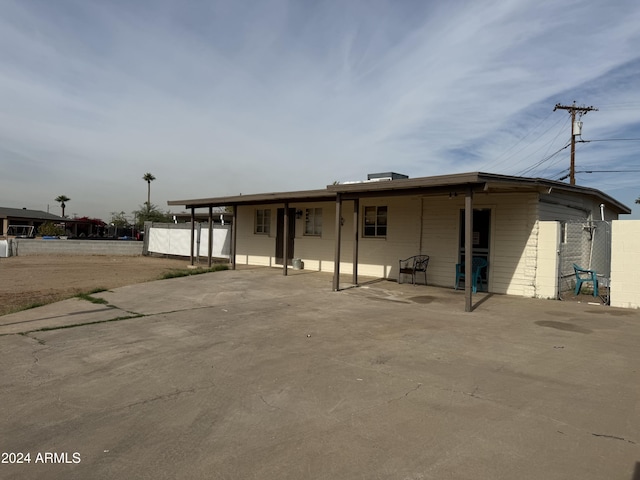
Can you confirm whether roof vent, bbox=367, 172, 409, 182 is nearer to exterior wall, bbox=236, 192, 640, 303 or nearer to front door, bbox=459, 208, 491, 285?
exterior wall, bbox=236, 192, 640, 303

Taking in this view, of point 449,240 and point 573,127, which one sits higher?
point 573,127

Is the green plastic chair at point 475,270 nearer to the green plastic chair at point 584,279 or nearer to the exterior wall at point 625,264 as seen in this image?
the green plastic chair at point 584,279

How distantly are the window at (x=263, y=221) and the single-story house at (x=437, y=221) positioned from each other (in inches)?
23.5

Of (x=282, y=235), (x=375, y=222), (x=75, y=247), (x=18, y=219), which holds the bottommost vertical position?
(x=75, y=247)

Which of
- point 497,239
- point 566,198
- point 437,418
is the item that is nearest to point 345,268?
point 497,239

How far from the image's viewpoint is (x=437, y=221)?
12.3 metres

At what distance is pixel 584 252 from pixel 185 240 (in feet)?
57.1

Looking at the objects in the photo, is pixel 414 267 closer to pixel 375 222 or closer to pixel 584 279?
pixel 375 222

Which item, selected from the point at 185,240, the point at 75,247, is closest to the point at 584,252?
the point at 185,240

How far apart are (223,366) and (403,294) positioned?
656 cm

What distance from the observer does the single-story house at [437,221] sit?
994 centimetres

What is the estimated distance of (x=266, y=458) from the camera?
2.96 meters

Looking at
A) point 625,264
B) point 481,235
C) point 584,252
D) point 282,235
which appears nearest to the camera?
point 625,264

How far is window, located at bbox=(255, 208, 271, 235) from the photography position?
17766 mm
